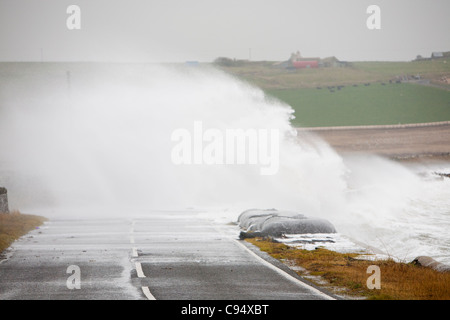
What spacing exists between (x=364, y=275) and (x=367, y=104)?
96469 millimetres

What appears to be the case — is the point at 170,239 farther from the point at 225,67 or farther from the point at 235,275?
the point at 225,67

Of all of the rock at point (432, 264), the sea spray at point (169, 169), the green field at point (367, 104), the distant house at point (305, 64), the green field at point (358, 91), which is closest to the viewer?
the rock at point (432, 264)

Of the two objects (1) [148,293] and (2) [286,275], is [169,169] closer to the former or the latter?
(2) [286,275]

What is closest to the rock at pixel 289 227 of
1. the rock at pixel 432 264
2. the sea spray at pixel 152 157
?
the rock at pixel 432 264

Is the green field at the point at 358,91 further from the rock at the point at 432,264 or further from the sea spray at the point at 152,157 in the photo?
the rock at the point at 432,264

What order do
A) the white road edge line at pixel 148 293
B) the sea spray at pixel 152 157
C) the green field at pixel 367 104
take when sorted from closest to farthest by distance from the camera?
the white road edge line at pixel 148 293
the sea spray at pixel 152 157
the green field at pixel 367 104

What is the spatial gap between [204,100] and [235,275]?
5049 cm

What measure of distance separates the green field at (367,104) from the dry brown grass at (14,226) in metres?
65.8

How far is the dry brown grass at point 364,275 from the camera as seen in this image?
1532 cm

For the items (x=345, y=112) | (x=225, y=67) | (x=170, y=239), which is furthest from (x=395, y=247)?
(x=225, y=67)

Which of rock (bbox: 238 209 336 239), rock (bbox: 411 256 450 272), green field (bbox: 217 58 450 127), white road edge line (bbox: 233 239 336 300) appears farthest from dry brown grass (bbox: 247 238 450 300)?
green field (bbox: 217 58 450 127)

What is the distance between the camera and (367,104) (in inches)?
4422

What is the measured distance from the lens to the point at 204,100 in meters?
67.7

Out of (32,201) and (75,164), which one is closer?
(32,201)
